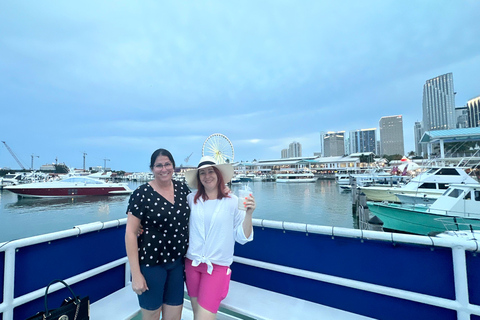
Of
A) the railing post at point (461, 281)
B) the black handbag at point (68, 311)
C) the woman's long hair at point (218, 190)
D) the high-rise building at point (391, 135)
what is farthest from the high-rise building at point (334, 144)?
the black handbag at point (68, 311)

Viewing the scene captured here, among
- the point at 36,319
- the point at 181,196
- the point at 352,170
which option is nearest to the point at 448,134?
the point at 181,196

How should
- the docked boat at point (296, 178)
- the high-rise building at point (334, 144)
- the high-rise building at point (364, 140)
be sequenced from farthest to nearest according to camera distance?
1. the high-rise building at point (334, 144)
2. the high-rise building at point (364, 140)
3. the docked boat at point (296, 178)

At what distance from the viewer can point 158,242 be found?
163 centimetres

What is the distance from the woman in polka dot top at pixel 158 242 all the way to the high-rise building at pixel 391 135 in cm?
16746

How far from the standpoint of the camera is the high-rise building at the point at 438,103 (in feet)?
406

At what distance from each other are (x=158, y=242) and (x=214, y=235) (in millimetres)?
421

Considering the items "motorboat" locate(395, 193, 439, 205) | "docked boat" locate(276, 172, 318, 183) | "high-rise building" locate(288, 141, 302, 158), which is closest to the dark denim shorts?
"motorboat" locate(395, 193, 439, 205)

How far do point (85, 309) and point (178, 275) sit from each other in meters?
0.73

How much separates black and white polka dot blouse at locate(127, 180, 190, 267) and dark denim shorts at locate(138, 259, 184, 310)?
0.06 m

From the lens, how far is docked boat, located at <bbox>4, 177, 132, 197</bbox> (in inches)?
1007

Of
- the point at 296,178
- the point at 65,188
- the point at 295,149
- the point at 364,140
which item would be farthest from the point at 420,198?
the point at 295,149

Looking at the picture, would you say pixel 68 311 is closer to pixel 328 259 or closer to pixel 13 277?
pixel 13 277

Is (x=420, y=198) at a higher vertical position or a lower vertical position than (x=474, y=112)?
lower

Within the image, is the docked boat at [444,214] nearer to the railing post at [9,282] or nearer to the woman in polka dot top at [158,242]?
the woman in polka dot top at [158,242]
